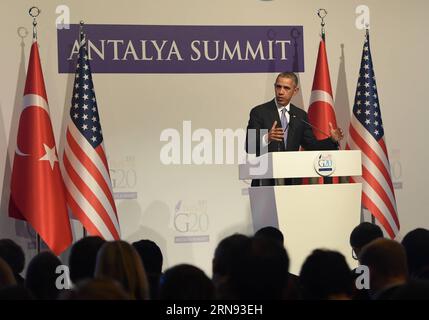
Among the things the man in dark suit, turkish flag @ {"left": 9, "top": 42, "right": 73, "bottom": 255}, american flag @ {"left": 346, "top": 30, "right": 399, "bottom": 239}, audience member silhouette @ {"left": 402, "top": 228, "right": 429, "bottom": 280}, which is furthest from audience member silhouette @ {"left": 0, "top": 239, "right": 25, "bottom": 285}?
american flag @ {"left": 346, "top": 30, "right": 399, "bottom": 239}

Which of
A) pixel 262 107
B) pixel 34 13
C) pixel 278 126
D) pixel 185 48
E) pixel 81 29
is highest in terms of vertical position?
pixel 34 13

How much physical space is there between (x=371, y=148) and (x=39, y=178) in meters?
3.20

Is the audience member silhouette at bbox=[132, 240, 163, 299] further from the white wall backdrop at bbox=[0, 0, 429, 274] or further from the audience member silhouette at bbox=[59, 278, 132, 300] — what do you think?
the white wall backdrop at bbox=[0, 0, 429, 274]

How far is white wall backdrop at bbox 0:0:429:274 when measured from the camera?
26.6 ft

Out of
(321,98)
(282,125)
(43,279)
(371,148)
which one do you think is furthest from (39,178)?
(43,279)

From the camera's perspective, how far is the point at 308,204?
6203 mm

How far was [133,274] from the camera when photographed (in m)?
3.28

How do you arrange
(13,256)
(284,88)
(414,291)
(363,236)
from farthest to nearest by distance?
(284,88), (363,236), (13,256), (414,291)

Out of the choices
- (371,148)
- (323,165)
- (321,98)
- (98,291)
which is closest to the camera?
(98,291)

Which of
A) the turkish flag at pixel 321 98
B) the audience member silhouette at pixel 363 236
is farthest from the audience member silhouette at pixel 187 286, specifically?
the turkish flag at pixel 321 98

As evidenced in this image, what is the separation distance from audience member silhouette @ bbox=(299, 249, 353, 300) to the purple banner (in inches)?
208

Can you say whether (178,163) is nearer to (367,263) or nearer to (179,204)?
(179,204)

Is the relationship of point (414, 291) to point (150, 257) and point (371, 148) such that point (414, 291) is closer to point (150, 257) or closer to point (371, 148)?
point (150, 257)

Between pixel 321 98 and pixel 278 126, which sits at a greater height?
pixel 321 98
